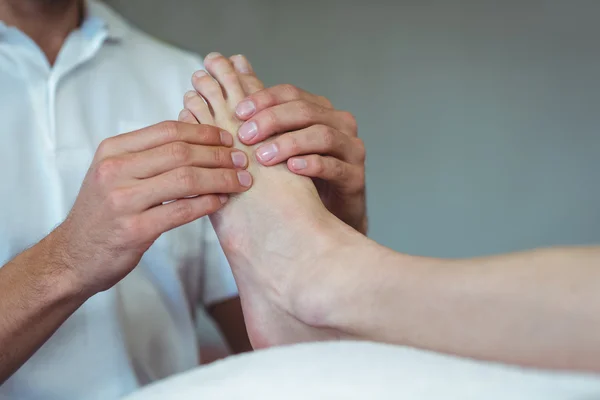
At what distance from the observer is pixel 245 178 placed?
752mm

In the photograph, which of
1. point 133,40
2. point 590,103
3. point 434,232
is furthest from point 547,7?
point 133,40

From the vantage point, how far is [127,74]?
1088 millimetres

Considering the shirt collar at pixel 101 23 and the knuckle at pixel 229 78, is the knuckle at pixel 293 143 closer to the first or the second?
the knuckle at pixel 229 78

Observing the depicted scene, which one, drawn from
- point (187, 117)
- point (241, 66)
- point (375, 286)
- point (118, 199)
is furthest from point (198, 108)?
point (375, 286)

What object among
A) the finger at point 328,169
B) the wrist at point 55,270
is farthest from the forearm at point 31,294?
the finger at point 328,169

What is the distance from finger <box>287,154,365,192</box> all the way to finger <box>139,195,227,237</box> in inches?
5.6

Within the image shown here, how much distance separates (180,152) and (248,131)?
0.13m

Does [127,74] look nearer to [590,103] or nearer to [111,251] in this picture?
[111,251]

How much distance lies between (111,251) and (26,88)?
17.4 inches

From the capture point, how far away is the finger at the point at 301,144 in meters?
0.77

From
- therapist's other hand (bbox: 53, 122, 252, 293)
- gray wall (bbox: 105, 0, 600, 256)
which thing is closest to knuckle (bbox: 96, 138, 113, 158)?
therapist's other hand (bbox: 53, 122, 252, 293)

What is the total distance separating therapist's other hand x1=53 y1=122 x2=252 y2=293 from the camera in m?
0.63

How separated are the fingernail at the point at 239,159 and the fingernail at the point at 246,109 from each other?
6 centimetres

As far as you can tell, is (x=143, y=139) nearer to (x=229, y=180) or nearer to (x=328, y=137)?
(x=229, y=180)
